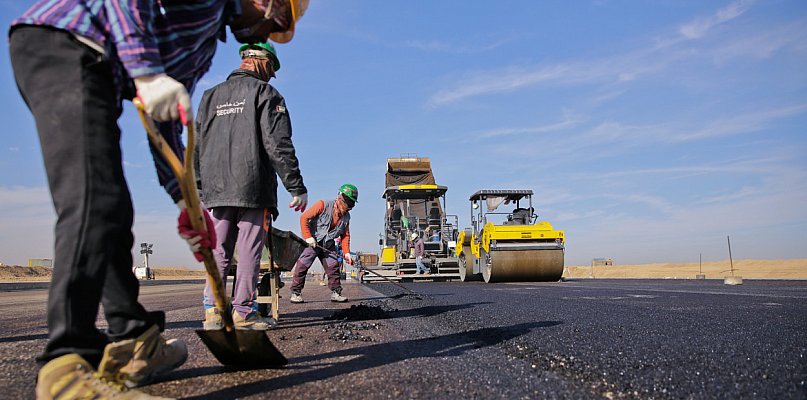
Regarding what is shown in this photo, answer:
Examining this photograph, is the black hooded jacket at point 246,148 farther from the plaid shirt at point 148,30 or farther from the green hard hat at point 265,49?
the plaid shirt at point 148,30

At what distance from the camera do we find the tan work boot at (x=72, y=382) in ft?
4.51

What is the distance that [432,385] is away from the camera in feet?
5.90

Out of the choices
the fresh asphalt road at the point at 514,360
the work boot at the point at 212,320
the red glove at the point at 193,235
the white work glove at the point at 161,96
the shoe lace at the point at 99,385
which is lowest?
the fresh asphalt road at the point at 514,360

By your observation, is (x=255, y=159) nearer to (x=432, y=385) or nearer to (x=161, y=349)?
(x=161, y=349)

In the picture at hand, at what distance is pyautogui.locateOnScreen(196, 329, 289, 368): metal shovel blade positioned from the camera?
1.97 m

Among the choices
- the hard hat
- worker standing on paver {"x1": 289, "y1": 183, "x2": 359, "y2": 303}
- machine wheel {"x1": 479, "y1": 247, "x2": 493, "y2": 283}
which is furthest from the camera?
machine wheel {"x1": 479, "y1": 247, "x2": 493, "y2": 283}

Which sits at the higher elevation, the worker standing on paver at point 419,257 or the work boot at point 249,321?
the worker standing on paver at point 419,257

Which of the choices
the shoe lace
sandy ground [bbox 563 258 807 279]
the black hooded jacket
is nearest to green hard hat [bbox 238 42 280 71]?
the black hooded jacket

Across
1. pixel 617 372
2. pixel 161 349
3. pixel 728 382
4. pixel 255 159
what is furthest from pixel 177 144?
pixel 728 382

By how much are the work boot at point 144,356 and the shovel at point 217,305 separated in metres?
0.12

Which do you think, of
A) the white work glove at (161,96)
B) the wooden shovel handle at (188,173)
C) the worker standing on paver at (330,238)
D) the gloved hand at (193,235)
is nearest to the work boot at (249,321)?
the wooden shovel handle at (188,173)

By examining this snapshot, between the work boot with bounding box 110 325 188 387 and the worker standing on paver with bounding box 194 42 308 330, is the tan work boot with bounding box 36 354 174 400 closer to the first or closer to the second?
the work boot with bounding box 110 325 188 387

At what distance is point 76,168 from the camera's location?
57.4 inches

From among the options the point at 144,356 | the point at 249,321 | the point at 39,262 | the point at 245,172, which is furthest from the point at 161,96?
the point at 39,262
